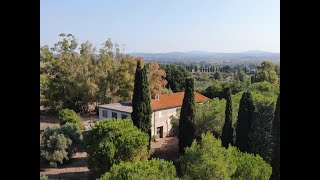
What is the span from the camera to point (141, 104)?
19.5m

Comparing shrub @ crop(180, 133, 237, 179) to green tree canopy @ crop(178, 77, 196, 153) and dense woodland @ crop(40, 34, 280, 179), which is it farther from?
green tree canopy @ crop(178, 77, 196, 153)

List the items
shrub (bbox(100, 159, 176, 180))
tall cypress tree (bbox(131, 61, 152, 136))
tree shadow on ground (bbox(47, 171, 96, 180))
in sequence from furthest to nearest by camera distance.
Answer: tall cypress tree (bbox(131, 61, 152, 136)), tree shadow on ground (bbox(47, 171, 96, 180)), shrub (bbox(100, 159, 176, 180))

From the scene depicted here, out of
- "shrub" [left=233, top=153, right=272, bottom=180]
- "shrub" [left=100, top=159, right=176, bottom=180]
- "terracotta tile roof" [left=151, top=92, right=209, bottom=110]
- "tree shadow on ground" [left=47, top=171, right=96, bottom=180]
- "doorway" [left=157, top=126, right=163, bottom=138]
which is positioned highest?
"terracotta tile roof" [left=151, top=92, right=209, bottom=110]

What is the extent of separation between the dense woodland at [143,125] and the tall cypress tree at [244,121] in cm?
5

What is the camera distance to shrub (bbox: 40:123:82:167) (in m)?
17.5

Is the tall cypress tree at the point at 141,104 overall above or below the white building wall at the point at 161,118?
above

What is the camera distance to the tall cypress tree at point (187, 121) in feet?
59.9

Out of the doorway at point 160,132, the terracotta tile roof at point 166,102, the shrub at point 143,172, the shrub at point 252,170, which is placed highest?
the terracotta tile roof at point 166,102

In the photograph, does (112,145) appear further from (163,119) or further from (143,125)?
(163,119)

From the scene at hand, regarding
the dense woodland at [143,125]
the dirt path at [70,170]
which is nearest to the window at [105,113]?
the dense woodland at [143,125]

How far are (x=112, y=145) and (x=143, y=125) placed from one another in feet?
16.3

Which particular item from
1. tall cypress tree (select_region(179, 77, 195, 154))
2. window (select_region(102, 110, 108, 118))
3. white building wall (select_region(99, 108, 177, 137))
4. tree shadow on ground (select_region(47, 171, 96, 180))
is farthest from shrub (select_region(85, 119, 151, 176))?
window (select_region(102, 110, 108, 118))

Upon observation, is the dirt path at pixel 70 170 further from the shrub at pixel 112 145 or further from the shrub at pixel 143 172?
the shrub at pixel 143 172
